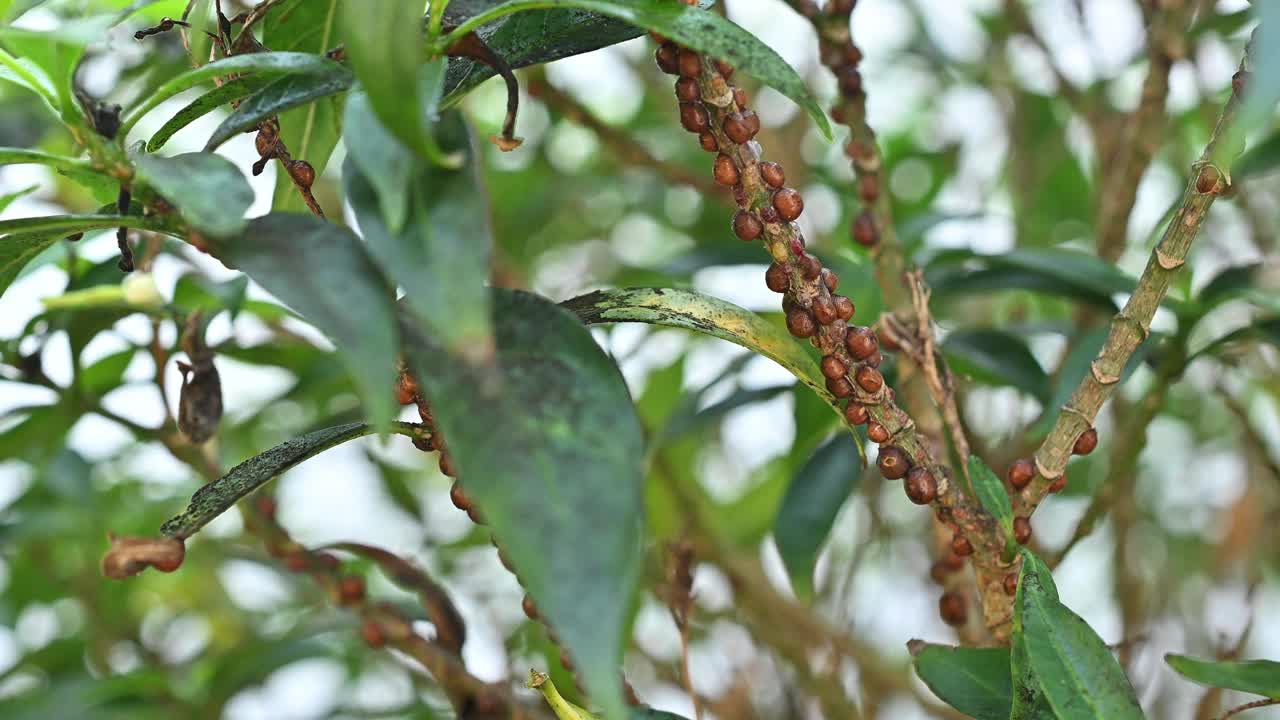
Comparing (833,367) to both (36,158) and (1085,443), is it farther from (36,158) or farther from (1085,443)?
(36,158)

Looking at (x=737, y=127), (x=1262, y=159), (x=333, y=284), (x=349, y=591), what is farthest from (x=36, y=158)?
(x=1262, y=159)

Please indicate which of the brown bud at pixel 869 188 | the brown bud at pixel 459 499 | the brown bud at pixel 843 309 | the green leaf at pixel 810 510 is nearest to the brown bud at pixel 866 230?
the brown bud at pixel 869 188

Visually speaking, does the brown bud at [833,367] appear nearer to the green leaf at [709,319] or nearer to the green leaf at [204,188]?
the green leaf at [709,319]

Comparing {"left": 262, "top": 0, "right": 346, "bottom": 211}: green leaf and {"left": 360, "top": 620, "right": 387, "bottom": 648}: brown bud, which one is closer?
{"left": 262, "top": 0, "right": 346, "bottom": 211}: green leaf

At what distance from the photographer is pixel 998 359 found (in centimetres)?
81

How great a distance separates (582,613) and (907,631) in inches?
47.5

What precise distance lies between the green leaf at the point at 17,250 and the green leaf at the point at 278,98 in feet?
0.29

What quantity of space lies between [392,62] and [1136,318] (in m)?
0.35

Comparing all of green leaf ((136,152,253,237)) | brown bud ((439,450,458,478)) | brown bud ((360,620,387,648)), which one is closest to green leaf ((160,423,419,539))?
brown bud ((439,450,458,478))

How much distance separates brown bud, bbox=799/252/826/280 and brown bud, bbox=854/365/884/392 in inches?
1.8

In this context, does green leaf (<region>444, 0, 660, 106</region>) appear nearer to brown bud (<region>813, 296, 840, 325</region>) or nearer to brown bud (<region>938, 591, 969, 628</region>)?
brown bud (<region>813, 296, 840, 325</region>)

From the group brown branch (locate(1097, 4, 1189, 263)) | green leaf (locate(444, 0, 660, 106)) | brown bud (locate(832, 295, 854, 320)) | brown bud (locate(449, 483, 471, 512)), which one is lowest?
brown bud (locate(449, 483, 471, 512))

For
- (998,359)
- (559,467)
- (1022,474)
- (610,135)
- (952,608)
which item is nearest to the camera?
(559,467)

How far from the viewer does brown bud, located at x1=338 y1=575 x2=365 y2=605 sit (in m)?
0.79
